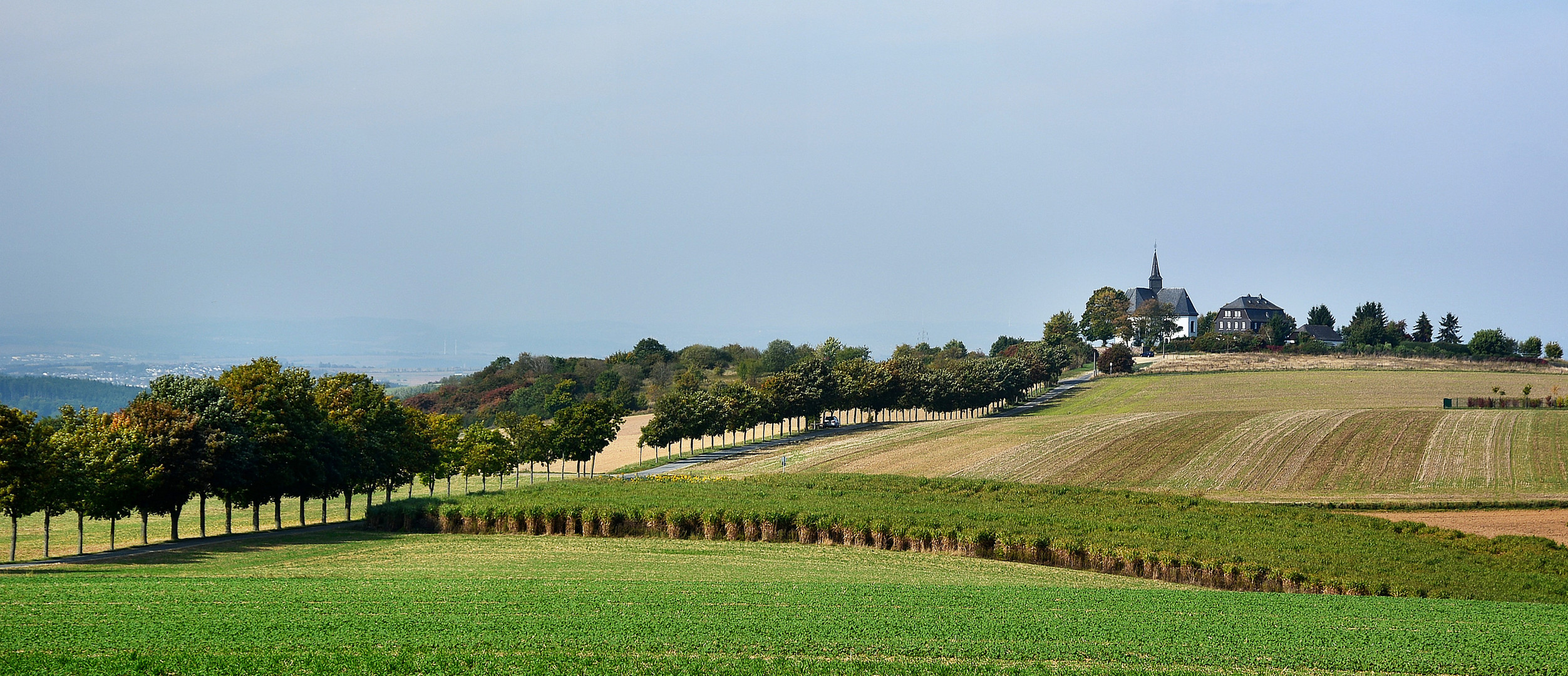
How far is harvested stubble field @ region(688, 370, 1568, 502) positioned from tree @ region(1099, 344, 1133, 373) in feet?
147

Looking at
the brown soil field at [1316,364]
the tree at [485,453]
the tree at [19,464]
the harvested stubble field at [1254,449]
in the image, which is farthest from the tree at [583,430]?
the brown soil field at [1316,364]

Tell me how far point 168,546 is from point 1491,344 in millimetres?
206050

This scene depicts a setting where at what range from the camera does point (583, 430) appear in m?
89.4

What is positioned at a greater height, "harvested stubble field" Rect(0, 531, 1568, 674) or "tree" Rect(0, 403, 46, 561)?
"tree" Rect(0, 403, 46, 561)

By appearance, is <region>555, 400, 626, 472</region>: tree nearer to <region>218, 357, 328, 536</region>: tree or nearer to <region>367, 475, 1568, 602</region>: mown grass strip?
<region>367, 475, 1568, 602</region>: mown grass strip

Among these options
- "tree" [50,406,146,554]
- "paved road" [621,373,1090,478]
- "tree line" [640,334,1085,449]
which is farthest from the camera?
"tree line" [640,334,1085,449]

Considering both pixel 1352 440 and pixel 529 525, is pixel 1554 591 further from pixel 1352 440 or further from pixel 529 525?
pixel 1352 440

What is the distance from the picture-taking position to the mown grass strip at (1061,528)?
118 feet

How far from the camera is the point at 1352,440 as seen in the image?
81250 millimetres

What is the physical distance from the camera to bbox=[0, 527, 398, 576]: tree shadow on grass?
39531 millimetres

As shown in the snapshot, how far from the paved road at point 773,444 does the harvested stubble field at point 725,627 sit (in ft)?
180

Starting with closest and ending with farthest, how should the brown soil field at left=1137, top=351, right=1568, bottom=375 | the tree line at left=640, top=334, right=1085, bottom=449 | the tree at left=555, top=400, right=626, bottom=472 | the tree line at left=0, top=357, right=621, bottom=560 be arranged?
the tree line at left=0, top=357, right=621, bottom=560
the tree at left=555, top=400, right=626, bottom=472
the tree line at left=640, top=334, right=1085, bottom=449
the brown soil field at left=1137, top=351, right=1568, bottom=375

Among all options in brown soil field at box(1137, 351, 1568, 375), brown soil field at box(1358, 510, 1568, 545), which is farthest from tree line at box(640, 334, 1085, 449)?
brown soil field at box(1358, 510, 1568, 545)

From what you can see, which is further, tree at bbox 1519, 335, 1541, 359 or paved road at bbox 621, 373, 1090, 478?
tree at bbox 1519, 335, 1541, 359
